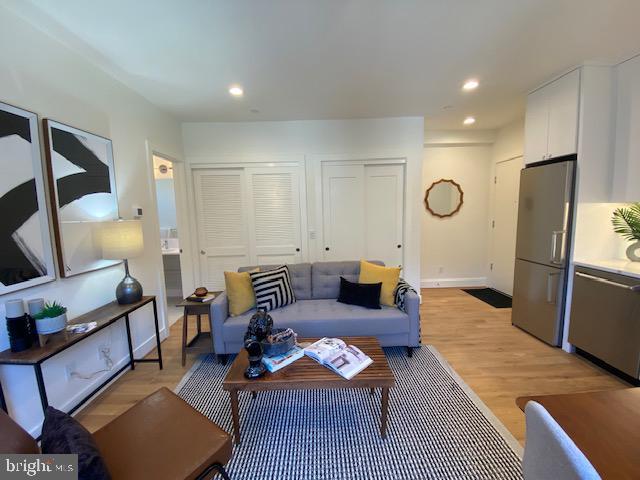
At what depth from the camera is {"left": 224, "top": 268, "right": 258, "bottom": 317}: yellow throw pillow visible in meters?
2.52

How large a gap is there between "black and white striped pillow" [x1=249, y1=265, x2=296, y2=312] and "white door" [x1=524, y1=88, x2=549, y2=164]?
2913 millimetres

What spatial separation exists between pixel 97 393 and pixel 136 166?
203cm

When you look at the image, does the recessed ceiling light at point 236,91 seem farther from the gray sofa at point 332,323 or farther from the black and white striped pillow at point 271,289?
the gray sofa at point 332,323

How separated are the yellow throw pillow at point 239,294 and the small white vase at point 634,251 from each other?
3.44 m

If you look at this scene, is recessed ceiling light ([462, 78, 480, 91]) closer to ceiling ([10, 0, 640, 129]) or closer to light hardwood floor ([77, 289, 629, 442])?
ceiling ([10, 0, 640, 129])

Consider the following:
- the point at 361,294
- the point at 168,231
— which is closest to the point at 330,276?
the point at 361,294

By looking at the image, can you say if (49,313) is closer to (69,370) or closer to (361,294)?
(69,370)

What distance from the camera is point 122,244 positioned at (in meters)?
2.06

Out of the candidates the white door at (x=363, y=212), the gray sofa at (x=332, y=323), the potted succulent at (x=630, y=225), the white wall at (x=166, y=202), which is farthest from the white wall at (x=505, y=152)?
the white wall at (x=166, y=202)

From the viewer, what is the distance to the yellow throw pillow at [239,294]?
2520 millimetres

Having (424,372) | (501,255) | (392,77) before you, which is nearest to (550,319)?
(424,372)

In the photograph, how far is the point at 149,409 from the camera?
1314mm

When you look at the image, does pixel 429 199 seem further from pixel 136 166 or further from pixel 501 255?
pixel 136 166

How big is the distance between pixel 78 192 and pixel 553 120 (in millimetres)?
4177
